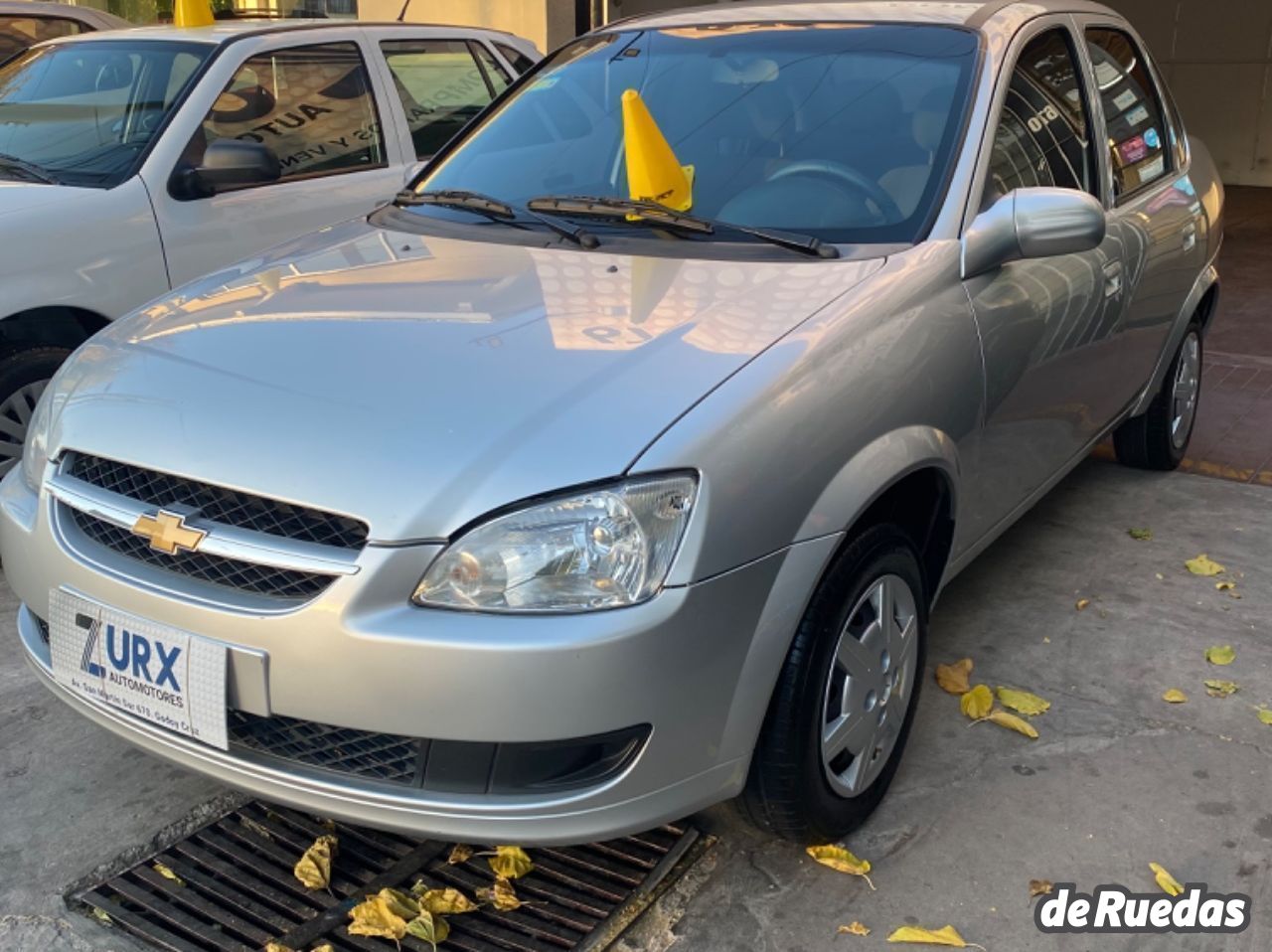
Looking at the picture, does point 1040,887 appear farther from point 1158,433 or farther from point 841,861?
point 1158,433

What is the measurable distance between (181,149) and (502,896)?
3086 mm

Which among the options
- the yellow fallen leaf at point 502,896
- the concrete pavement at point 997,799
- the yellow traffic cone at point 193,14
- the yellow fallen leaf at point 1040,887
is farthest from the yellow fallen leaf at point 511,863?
the yellow traffic cone at point 193,14

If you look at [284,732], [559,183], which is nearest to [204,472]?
[284,732]

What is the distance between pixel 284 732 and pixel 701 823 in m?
0.98

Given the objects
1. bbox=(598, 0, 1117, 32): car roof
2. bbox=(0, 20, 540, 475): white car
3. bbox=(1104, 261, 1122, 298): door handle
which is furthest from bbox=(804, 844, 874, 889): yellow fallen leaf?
bbox=(0, 20, 540, 475): white car

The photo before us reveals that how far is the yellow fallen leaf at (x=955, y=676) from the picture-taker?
10.6 ft

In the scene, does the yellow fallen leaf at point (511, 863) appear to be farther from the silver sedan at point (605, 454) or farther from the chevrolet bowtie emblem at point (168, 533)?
the chevrolet bowtie emblem at point (168, 533)

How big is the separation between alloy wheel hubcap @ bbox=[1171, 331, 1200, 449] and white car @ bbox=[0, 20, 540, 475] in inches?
122

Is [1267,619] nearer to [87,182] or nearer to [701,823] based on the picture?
[701,823]

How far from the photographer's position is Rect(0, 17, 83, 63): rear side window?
647 centimetres

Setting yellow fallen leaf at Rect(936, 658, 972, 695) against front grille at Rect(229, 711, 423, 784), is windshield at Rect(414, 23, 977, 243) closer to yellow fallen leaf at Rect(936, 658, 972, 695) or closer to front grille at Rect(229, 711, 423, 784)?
yellow fallen leaf at Rect(936, 658, 972, 695)

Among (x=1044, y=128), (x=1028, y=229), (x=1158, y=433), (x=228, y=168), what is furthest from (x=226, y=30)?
(x=1158, y=433)

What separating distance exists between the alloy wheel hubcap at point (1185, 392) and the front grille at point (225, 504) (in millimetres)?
3633

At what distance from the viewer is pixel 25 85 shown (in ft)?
16.0
